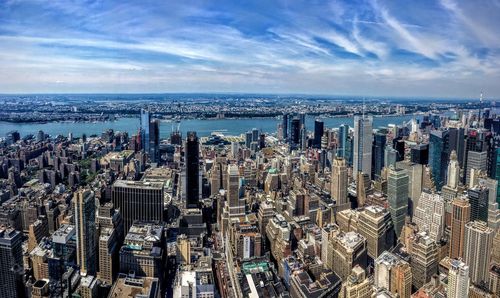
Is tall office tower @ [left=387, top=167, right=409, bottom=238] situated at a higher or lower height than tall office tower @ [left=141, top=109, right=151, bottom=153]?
lower

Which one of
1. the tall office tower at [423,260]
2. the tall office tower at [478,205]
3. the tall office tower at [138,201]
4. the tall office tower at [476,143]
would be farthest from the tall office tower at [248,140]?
the tall office tower at [423,260]

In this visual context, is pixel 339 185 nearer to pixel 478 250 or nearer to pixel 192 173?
pixel 192 173

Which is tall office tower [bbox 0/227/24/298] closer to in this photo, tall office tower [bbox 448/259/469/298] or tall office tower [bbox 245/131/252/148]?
tall office tower [bbox 448/259/469/298]

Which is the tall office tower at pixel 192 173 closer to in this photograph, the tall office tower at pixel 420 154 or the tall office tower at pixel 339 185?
the tall office tower at pixel 339 185

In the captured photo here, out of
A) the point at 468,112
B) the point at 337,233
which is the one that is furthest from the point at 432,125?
the point at 337,233

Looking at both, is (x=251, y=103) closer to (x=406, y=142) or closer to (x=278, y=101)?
(x=278, y=101)

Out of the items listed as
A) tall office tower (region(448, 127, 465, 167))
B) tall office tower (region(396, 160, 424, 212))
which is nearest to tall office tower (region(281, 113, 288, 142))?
tall office tower (region(448, 127, 465, 167))
